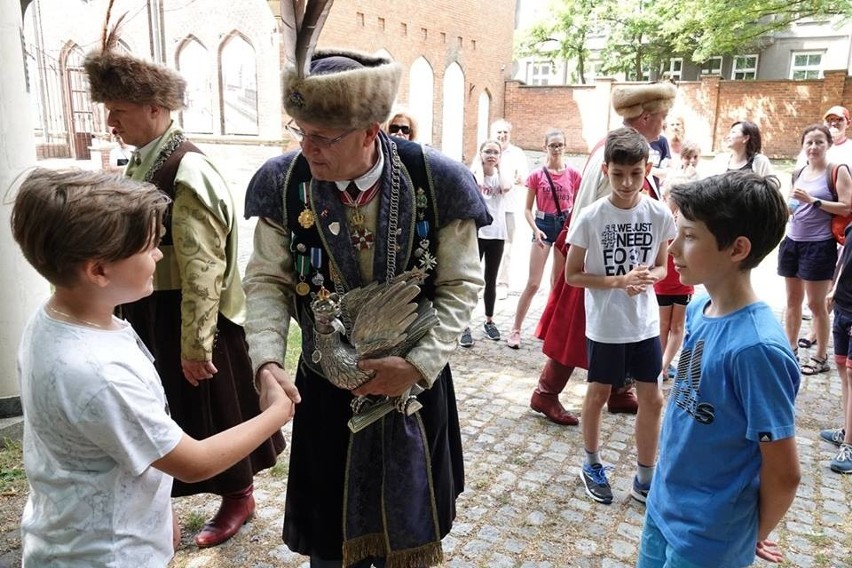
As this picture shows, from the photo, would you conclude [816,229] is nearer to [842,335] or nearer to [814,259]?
[814,259]

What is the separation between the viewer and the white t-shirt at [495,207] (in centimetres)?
604

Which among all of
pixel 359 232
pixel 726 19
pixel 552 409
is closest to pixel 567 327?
pixel 552 409

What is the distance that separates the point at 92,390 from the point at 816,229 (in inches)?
212

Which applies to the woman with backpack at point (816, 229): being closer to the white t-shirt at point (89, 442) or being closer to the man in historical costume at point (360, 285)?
the man in historical costume at point (360, 285)

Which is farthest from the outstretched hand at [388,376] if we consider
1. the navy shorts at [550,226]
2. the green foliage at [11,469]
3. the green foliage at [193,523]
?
the navy shorts at [550,226]

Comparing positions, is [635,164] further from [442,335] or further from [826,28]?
[826,28]

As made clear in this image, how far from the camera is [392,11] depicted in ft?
63.3

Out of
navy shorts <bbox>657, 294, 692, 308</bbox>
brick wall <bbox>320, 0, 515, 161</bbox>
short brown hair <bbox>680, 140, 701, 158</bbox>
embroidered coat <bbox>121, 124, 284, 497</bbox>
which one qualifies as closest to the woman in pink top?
short brown hair <bbox>680, 140, 701, 158</bbox>

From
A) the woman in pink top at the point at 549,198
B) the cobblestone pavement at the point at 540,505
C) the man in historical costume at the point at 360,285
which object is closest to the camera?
the man in historical costume at the point at 360,285

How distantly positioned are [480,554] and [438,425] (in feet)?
3.98

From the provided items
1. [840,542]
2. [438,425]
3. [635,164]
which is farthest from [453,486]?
[840,542]

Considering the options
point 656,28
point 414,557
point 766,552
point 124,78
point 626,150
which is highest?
point 656,28

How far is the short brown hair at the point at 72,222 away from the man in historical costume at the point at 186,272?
1118 mm

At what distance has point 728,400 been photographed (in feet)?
5.82
